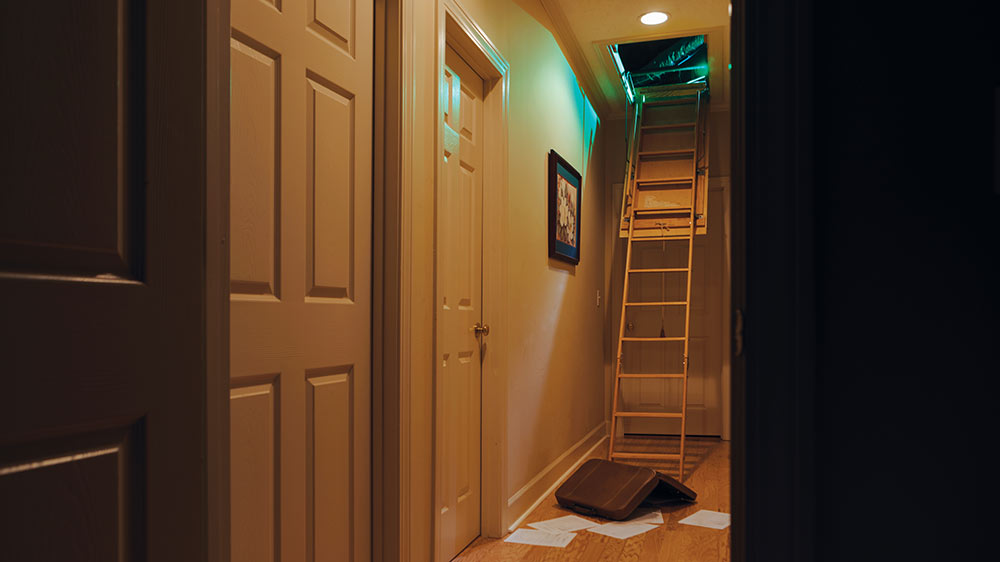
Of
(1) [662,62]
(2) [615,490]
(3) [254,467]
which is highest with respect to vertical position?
(1) [662,62]

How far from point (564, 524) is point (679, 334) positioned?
2.54 meters

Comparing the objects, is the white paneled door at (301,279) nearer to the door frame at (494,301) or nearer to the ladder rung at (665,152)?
the door frame at (494,301)

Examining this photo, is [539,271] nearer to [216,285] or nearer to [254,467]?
[254,467]

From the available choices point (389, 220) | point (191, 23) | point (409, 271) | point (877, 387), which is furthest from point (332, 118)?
point (877, 387)

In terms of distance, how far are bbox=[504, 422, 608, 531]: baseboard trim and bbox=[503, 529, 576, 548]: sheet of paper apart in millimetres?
71

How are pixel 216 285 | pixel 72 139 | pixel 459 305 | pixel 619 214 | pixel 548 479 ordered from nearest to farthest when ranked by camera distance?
pixel 72 139 → pixel 216 285 → pixel 459 305 → pixel 548 479 → pixel 619 214

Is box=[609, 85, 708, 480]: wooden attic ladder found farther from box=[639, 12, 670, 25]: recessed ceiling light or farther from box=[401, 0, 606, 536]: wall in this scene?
box=[639, 12, 670, 25]: recessed ceiling light

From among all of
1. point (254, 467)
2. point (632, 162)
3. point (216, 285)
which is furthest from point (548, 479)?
point (216, 285)

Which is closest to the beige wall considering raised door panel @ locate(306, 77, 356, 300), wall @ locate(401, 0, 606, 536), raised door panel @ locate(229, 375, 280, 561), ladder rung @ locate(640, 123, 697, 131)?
wall @ locate(401, 0, 606, 536)

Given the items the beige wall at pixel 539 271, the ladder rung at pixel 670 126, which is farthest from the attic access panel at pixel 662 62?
the beige wall at pixel 539 271

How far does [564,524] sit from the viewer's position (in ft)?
11.0

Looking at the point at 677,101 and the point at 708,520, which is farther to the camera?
the point at 677,101

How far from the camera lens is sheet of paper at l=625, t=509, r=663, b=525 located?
3408 mm

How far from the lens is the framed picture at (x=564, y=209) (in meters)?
3.98
